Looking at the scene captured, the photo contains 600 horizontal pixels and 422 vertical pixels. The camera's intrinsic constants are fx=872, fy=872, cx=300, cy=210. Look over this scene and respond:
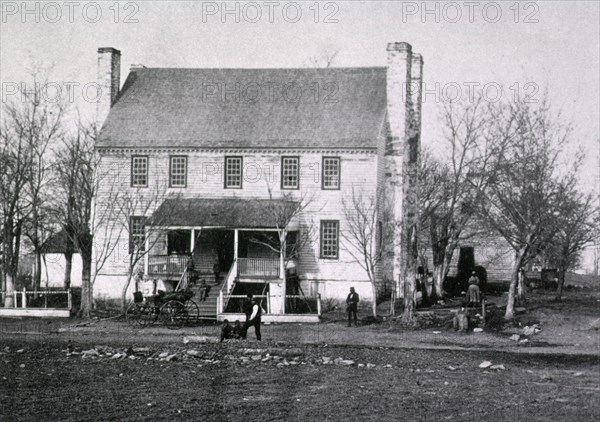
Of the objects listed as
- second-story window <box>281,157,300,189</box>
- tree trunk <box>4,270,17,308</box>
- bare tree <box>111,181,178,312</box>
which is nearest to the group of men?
bare tree <box>111,181,178,312</box>

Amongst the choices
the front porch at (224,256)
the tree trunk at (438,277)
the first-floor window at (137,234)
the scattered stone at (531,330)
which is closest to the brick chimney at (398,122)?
the tree trunk at (438,277)

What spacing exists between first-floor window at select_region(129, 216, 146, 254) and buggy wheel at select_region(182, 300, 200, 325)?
3.24 meters

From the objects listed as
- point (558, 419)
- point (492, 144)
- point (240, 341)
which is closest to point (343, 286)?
point (492, 144)

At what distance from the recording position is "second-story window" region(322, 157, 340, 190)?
1513 inches

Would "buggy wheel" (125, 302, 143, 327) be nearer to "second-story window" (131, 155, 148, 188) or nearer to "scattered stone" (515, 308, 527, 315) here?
"second-story window" (131, 155, 148, 188)

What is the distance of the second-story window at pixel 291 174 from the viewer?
38.8 metres

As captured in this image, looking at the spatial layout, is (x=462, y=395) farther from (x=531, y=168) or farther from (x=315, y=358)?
(x=531, y=168)

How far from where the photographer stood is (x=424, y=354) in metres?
22.0

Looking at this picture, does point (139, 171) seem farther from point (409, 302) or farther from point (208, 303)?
point (409, 302)

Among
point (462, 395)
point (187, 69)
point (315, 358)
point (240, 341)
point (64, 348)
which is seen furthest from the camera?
point (187, 69)

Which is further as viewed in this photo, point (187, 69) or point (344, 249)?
point (187, 69)

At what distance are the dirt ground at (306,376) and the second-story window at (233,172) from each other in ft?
39.8

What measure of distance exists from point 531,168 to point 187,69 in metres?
18.7

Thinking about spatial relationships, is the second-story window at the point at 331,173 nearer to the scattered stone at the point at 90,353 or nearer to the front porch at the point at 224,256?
the front porch at the point at 224,256
